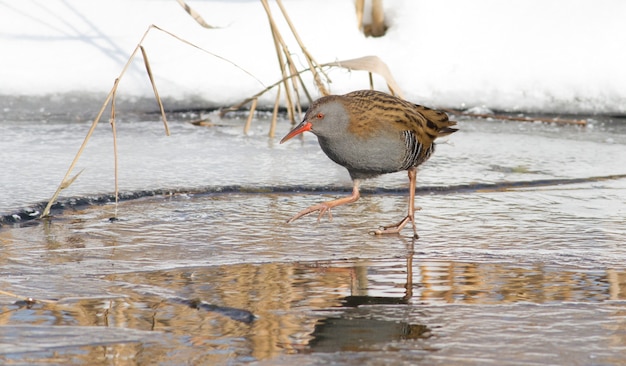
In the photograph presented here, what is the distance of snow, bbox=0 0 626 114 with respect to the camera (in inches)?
297

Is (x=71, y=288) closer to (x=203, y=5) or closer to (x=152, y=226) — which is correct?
(x=152, y=226)

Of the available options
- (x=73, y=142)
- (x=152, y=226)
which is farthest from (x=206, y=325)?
(x=73, y=142)

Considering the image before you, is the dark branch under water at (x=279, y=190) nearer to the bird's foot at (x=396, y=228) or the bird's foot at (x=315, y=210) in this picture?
the bird's foot at (x=315, y=210)

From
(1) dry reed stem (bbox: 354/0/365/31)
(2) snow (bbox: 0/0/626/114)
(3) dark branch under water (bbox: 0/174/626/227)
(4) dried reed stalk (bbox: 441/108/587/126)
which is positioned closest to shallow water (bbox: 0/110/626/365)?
(3) dark branch under water (bbox: 0/174/626/227)

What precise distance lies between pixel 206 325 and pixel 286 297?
1.33 feet

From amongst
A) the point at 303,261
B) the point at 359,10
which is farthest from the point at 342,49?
the point at 303,261

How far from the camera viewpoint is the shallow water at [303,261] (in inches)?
109

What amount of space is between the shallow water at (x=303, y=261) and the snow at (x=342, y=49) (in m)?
1.23

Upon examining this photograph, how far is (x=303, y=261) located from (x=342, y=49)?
429cm

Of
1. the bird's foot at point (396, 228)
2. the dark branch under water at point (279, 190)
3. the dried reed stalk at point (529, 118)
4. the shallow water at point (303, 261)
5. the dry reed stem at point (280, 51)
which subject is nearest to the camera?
the shallow water at point (303, 261)

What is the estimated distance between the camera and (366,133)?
14.5 ft

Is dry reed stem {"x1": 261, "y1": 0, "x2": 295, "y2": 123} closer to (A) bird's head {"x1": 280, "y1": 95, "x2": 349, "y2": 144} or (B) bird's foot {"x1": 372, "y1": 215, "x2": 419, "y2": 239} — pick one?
(A) bird's head {"x1": 280, "y1": 95, "x2": 349, "y2": 144}

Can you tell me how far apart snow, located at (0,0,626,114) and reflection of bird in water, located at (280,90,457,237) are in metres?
2.99

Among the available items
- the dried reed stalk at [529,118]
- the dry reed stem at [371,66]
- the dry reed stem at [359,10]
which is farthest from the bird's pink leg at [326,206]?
the dry reed stem at [359,10]
